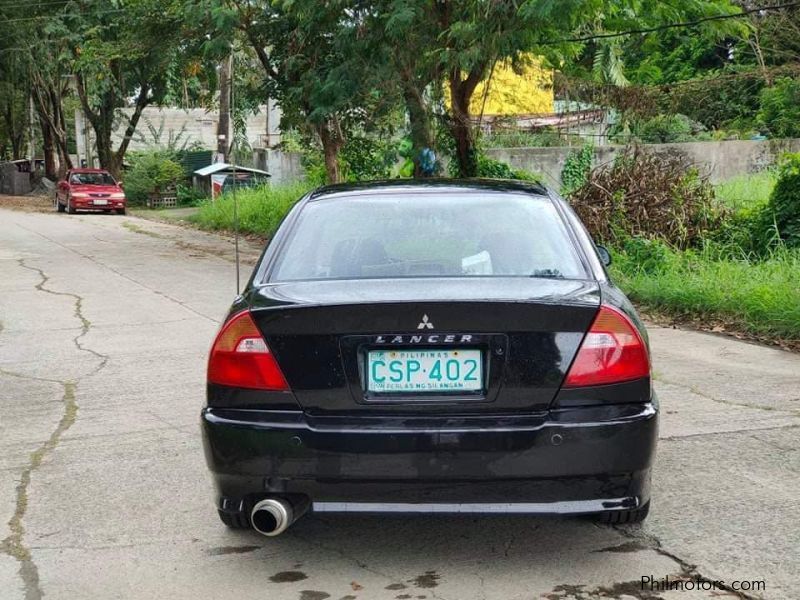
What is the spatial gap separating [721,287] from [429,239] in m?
6.50

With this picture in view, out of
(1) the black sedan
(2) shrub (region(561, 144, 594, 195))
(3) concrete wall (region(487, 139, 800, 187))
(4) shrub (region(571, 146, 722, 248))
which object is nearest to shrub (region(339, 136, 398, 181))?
(3) concrete wall (region(487, 139, 800, 187))

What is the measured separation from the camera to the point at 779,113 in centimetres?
2472

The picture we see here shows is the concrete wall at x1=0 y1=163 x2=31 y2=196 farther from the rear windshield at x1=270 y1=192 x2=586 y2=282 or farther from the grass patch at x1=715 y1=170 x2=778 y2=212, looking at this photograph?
the rear windshield at x1=270 y1=192 x2=586 y2=282

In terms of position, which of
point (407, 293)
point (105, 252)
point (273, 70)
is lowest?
point (105, 252)

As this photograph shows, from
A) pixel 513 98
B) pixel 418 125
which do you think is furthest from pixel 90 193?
pixel 418 125

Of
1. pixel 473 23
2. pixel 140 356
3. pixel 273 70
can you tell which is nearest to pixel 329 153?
pixel 273 70

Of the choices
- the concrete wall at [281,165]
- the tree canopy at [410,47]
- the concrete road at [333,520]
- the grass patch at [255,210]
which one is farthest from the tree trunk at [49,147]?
the concrete road at [333,520]

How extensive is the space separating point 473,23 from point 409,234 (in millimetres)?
8248

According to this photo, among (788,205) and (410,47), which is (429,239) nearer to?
(788,205)

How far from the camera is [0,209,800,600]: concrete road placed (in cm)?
396

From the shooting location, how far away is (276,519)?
3.87 meters

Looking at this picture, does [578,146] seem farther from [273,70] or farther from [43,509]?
[43,509]

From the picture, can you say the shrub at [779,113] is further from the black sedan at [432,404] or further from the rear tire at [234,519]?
the rear tire at [234,519]

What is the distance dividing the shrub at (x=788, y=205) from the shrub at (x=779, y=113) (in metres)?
8.60
